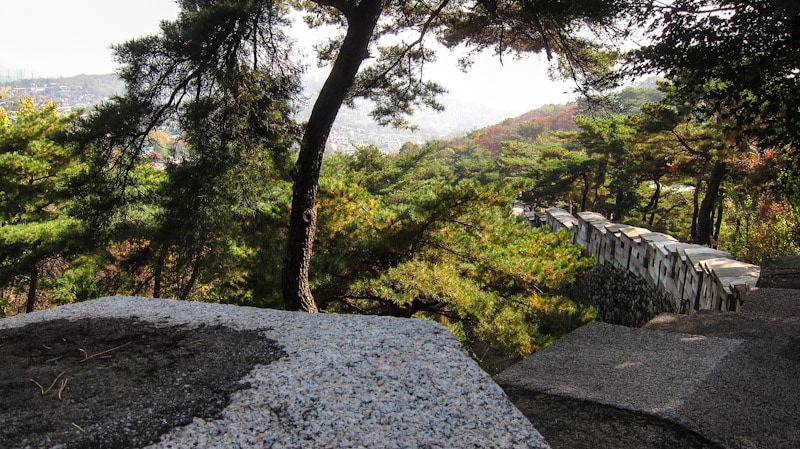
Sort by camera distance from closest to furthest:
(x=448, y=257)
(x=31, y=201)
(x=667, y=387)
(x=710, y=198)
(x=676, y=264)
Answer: (x=667, y=387)
(x=448, y=257)
(x=676, y=264)
(x=31, y=201)
(x=710, y=198)

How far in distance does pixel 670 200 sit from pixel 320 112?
19.9m

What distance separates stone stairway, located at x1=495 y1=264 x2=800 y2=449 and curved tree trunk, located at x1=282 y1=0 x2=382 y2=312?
2.66 metres

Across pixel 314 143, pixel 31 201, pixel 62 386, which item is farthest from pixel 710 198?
pixel 31 201

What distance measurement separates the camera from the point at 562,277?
6.48 m

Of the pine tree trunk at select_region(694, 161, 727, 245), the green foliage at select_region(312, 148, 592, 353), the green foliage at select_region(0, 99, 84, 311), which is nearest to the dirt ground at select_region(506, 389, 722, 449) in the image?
the green foliage at select_region(312, 148, 592, 353)

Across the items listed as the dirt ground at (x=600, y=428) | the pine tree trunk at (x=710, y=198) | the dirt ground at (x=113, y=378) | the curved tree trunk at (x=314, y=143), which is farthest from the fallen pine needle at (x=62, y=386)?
the pine tree trunk at (x=710, y=198)

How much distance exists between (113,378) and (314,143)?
3059 millimetres

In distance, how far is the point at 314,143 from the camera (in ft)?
16.1

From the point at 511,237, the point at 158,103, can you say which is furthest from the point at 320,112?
the point at 511,237

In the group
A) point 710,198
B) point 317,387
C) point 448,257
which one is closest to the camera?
point 317,387

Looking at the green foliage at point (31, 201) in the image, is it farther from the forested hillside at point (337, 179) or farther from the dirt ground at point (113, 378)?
the dirt ground at point (113, 378)

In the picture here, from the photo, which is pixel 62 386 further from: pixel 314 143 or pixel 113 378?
pixel 314 143

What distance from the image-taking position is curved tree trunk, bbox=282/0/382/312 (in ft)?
15.6

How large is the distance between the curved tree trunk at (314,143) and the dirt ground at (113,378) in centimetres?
202
